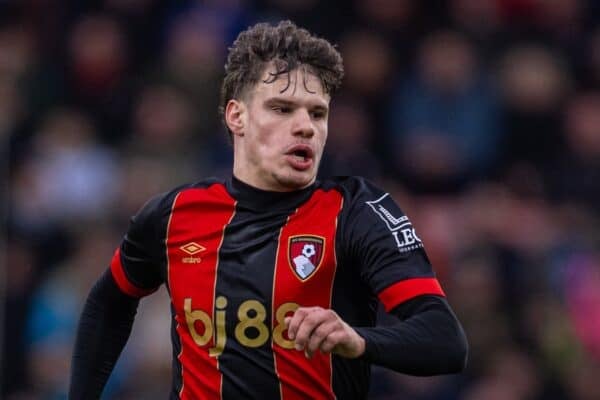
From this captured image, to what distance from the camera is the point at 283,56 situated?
197 inches

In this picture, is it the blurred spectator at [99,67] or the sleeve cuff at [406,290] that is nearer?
the sleeve cuff at [406,290]

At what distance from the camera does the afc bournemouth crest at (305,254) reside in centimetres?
477

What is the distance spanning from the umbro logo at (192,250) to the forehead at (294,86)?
561 mm

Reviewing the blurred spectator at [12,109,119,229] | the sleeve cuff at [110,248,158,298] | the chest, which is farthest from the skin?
the blurred spectator at [12,109,119,229]

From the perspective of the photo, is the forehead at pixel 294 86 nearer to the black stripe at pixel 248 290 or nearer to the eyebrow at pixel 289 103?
the eyebrow at pixel 289 103

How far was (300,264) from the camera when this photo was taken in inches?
188

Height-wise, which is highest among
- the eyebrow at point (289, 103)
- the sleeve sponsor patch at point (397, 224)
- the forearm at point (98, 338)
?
the eyebrow at point (289, 103)

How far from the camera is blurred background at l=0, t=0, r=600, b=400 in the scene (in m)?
9.27

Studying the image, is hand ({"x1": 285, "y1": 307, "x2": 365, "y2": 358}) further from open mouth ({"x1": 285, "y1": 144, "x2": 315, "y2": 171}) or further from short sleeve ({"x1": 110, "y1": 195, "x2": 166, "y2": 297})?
short sleeve ({"x1": 110, "y1": 195, "x2": 166, "y2": 297})

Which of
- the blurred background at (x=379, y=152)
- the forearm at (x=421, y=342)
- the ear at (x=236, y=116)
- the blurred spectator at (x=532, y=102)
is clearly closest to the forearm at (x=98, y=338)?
the ear at (x=236, y=116)

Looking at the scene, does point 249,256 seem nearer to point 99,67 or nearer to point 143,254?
point 143,254

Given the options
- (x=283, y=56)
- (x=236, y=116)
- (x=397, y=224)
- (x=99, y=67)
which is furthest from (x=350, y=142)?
(x=397, y=224)

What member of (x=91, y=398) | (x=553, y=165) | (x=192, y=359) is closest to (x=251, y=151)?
(x=192, y=359)

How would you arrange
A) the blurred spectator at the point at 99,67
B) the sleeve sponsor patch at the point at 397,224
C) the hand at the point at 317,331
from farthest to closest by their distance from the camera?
the blurred spectator at the point at 99,67 → the sleeve sponsor patch at the point at 397,224 → the hand at the point at 317,331
